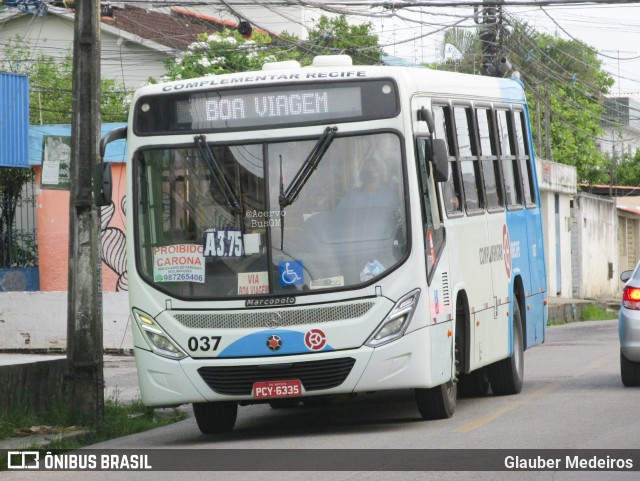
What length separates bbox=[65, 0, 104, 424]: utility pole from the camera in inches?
513

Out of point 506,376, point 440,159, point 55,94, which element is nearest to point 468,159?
point 440,159

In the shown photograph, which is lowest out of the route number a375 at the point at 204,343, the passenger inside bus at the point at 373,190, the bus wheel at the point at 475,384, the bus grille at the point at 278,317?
the bus wheel at the point at 475,384

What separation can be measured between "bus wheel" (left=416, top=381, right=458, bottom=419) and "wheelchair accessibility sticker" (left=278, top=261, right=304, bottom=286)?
1.66 meters

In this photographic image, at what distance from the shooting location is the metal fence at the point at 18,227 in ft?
84.3

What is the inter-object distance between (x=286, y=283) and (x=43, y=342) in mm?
12648

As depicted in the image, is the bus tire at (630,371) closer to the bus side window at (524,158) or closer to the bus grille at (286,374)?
the bus side window at (524,158)

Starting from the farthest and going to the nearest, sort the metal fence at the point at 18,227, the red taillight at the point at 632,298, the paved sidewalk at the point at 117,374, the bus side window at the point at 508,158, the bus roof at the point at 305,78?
the metal fence at the point at 18,227 < the paved sidewalk at the point at 117,374 < the bus side window at the point at 508,158 < the red taillight at the point at 632,298 < the bus roof at the point at 305,78

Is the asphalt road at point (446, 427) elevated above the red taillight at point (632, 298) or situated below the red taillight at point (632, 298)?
below

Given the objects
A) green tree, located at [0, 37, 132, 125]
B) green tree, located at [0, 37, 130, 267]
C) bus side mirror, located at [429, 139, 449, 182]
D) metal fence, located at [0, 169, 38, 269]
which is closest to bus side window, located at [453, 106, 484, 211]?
bus side mirror, located at [429, 139, 449, 182]

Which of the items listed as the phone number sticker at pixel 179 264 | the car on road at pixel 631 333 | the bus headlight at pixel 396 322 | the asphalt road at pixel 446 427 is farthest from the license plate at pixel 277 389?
the car on road at pixel 631 333

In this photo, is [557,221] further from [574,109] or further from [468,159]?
[468,159]

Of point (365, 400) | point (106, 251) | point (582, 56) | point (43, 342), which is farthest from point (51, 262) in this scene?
point (582, 56)

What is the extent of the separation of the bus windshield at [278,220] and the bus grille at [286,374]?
0.63 meters

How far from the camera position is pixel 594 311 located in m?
37.5
